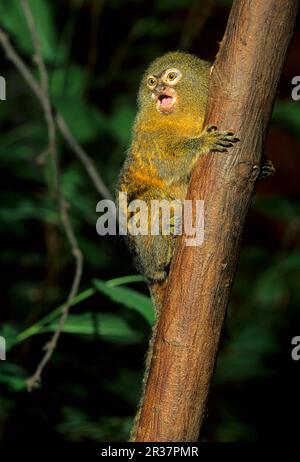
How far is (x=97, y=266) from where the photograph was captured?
3820 millimetres

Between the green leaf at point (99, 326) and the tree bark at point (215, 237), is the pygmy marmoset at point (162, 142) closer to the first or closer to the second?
the green leaf at point (99, 326)

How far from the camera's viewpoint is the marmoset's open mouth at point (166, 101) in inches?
106

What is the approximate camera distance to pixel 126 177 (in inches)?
107

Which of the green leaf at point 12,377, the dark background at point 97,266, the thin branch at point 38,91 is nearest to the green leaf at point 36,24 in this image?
the dark background at point 97,266

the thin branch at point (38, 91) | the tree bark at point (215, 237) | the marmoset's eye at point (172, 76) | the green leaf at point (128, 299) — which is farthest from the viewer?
the marmoset's eye at point (172, 76)

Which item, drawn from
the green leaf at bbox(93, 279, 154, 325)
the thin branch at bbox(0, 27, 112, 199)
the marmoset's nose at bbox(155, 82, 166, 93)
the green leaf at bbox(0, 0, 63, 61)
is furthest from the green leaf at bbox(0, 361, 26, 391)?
the green leaf at bbox(0, 0, 63, 61)

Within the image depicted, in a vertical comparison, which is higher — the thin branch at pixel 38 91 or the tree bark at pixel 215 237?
the thin branch at pixel 38 91

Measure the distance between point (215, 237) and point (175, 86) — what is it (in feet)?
3.80

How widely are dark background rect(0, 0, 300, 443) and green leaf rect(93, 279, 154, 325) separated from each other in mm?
190

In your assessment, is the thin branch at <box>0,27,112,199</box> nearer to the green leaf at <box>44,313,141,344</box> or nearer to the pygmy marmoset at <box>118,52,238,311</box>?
the pygmy marmoset at <box>118,52,238,311</box>

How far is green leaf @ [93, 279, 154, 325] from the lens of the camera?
2.32m

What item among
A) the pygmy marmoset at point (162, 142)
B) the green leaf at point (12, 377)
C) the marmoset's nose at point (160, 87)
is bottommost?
the green leaf at point (12, 377)

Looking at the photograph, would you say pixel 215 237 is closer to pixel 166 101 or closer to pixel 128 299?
pixel 128 299

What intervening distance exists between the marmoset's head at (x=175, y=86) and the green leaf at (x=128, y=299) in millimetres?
804
